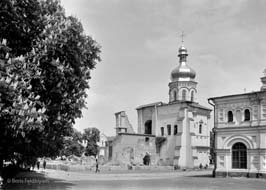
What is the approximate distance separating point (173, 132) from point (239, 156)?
29.4 metres

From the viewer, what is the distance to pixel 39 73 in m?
12.4

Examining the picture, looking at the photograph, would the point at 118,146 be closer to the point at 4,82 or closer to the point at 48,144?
the point at 48,144

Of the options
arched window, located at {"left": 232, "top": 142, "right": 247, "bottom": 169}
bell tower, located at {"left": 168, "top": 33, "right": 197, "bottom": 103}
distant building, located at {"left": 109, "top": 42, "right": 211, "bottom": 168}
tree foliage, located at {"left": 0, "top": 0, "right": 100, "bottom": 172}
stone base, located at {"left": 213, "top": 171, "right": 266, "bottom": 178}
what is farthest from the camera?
bell tower, located at {"left": 168, "top": 33, "right": 197, "bottom": 103}

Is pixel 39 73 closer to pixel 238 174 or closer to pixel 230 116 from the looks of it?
pixel 238 174

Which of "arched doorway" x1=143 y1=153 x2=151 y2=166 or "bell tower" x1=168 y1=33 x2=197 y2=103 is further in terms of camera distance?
"bell tower" x1=168 y1=33 x2=197 y2=103

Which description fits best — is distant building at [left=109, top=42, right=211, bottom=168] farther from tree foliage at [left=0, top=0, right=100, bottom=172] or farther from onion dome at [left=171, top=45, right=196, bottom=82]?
tree foliage at [left=0, top=0, right=100, bottom=172]

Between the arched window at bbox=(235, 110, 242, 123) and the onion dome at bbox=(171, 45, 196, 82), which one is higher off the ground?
the onion dome at bbox=(171, 45, 196, 82)

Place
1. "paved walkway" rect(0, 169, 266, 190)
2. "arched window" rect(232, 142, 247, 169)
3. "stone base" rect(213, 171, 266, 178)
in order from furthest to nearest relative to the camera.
Result: "arched window" rect(232, 142, 247, 169)
"stone base" rect(213, 171, 266, 178)
"paved walkway" rect(0, 169, 266, 190)

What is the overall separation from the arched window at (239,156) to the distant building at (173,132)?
25.9 meters

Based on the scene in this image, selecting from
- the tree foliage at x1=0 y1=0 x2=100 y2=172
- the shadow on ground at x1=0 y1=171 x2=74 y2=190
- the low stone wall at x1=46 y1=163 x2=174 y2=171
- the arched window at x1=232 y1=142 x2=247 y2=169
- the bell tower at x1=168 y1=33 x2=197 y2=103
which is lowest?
the low stone wall at x1=46 y1=163 x2=174 y2=171

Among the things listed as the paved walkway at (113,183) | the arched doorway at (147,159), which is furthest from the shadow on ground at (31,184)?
the arched doorway at (147,159)

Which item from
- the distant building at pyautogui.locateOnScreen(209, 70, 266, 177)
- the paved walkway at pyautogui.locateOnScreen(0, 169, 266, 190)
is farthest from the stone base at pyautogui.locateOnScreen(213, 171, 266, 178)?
the paved walkway at pyautogui.locateOnScreen(0, 169, 266, 190)

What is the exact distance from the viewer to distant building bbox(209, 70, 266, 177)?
3394 cm

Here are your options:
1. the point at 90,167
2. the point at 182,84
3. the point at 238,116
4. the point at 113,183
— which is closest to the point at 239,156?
the point at 238,116
